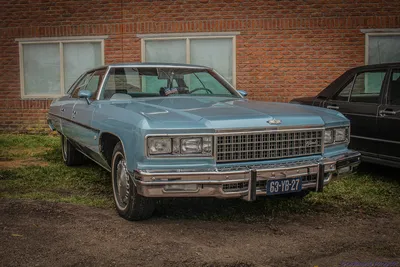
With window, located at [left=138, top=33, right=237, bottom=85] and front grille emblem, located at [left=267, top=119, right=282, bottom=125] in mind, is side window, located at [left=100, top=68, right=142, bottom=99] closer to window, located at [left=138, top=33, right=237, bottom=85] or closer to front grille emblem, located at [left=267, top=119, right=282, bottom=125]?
front grille emblem, located at [left=267, top=119, right=282, bottom=125]

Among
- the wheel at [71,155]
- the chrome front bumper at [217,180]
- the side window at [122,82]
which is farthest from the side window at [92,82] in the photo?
the chrome front bumper at [217,180]

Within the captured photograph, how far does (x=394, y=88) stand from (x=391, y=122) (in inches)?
18.0

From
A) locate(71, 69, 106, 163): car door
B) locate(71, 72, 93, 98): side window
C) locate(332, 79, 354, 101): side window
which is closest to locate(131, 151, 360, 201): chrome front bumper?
locate(71, 69, 106, 163): car door

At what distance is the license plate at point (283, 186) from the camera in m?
3.79

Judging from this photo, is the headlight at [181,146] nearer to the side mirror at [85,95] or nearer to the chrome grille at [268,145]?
the chrome grille at [268,145]

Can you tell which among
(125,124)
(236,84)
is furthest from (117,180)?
(236,84)

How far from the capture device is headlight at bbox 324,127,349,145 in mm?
4336

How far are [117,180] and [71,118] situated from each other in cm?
180

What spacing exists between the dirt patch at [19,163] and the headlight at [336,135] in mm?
4539

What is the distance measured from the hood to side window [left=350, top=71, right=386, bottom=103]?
165cm

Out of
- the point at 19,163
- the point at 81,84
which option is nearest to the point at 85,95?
the point at 81,84

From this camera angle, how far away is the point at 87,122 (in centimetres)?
506

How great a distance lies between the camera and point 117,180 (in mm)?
4402

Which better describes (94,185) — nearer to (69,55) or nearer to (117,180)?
(117,180)
